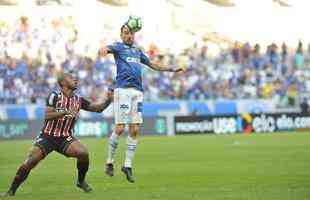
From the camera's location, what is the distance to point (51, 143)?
1237cm

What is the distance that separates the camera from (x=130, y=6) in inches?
1799

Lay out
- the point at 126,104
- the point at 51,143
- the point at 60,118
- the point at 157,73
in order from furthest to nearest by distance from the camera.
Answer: the point at 157,73 < the point at 126,104 < the point at 51,143 < the point at 60,118

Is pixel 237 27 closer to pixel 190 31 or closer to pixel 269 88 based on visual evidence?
pixel 190 31

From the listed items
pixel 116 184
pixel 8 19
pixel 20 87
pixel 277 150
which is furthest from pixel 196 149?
pixel 8 19

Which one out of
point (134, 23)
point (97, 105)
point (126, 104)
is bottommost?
point (97, 105)

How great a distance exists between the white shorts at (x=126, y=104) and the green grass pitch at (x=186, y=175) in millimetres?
1020

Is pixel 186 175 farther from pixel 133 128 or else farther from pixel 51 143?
pixel 51 143

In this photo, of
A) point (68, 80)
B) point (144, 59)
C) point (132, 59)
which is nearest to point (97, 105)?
point (68, 80)

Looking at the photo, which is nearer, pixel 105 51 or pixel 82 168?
pixel 82 168

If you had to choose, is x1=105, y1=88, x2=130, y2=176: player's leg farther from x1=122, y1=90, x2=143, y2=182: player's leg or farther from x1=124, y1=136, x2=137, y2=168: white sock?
x1=124, y1=136, x2=137, y2=168: white sock

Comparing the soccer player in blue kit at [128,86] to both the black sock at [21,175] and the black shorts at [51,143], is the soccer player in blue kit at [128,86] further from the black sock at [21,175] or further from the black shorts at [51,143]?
the black sock at [21,175]

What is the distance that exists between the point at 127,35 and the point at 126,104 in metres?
1.18

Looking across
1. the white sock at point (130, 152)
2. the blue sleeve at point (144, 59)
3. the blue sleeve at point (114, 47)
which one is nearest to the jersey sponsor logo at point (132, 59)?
the blue sleeve at point (144, 59)

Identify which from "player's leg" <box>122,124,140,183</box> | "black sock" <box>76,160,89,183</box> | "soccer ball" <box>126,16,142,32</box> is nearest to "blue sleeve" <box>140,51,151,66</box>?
"soccer ball" <box>126,16,142,32</box>
